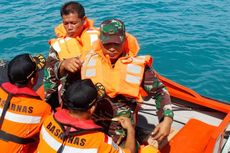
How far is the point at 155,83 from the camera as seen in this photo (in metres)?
3.52

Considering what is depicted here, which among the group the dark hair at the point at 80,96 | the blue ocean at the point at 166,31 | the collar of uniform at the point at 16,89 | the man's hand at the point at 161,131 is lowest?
the blue ocean at the point at 166,31

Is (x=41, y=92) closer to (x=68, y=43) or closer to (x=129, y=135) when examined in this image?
(x=68, y=43)

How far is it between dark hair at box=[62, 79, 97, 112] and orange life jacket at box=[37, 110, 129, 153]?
0.35 ft

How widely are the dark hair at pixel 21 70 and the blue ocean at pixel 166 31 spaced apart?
4863 millimetres

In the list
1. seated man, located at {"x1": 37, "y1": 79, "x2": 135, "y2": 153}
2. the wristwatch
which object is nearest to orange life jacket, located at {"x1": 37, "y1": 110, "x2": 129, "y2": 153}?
seated man, located at {"x1": 37, "y1": 79, "x2": 135, "y2": 153}

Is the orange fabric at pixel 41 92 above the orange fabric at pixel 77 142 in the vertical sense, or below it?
below

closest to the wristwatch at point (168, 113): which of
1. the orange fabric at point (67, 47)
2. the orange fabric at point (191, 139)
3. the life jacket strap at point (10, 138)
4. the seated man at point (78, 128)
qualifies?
the orange fabric at point (191, 139)

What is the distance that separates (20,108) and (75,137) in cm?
82

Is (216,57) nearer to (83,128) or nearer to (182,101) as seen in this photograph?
(182,101)

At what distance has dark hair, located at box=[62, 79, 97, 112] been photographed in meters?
2.68

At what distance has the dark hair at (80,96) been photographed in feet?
8.80

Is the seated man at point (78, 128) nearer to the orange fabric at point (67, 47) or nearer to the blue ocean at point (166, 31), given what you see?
the orange fabric at point (67, 47)

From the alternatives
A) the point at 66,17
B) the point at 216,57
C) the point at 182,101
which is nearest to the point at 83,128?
the point at 66,17

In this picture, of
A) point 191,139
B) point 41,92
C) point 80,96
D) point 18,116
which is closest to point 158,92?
point 191,139
